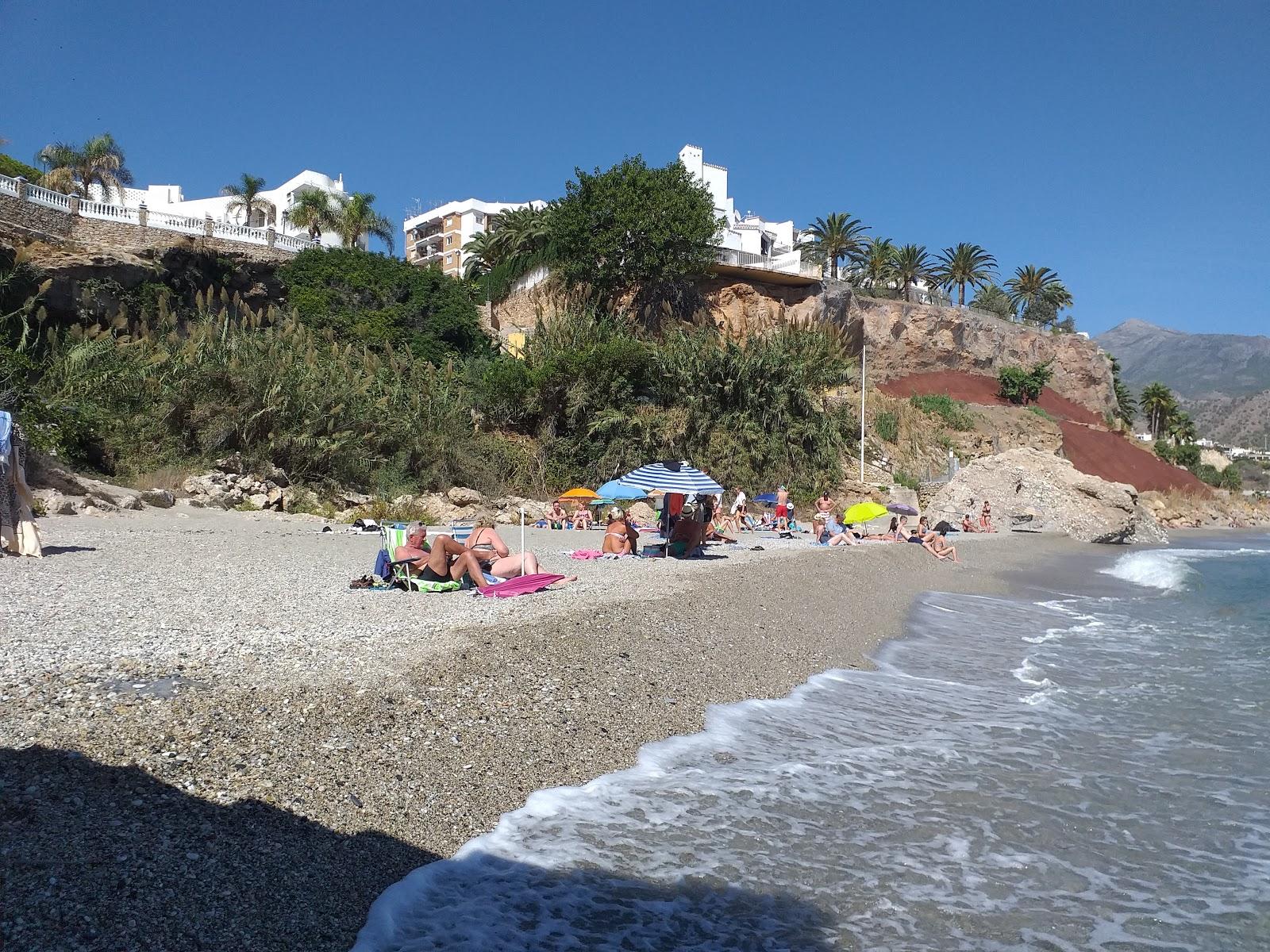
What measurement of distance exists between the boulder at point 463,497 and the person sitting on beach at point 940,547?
10.6m

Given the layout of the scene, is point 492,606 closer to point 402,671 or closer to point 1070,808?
point 402,671

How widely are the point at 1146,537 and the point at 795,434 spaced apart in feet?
42.5

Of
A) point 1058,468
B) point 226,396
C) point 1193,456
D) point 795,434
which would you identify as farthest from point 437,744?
point 1193,456

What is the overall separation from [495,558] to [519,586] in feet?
2.55

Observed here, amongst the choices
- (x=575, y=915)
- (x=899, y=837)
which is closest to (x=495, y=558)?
(x=899, y=837)

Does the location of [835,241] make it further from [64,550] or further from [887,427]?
[64,550]

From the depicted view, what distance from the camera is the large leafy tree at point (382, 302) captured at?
32.3m

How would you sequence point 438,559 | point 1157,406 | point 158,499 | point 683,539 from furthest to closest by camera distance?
point 1157,406
point 158,499
point 683,539
point 438,559

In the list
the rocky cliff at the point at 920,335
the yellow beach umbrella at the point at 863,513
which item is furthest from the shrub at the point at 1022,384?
the yellow beach umbrella at the point at 863,513

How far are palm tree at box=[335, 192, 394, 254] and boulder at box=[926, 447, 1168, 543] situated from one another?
29.7 m

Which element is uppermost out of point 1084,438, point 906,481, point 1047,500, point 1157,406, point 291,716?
point 1157,406

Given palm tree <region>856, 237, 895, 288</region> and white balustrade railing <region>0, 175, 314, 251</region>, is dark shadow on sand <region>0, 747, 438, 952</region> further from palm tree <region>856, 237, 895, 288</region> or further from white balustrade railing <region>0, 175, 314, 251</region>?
palm tree <region>856, 237, 895, 288</region>

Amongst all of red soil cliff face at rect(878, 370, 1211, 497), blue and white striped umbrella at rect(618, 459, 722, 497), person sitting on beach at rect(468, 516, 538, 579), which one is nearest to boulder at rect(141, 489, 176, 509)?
blue and white striped umbrella at rect(618, 459, 722, 497)

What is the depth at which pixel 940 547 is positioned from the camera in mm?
19078
